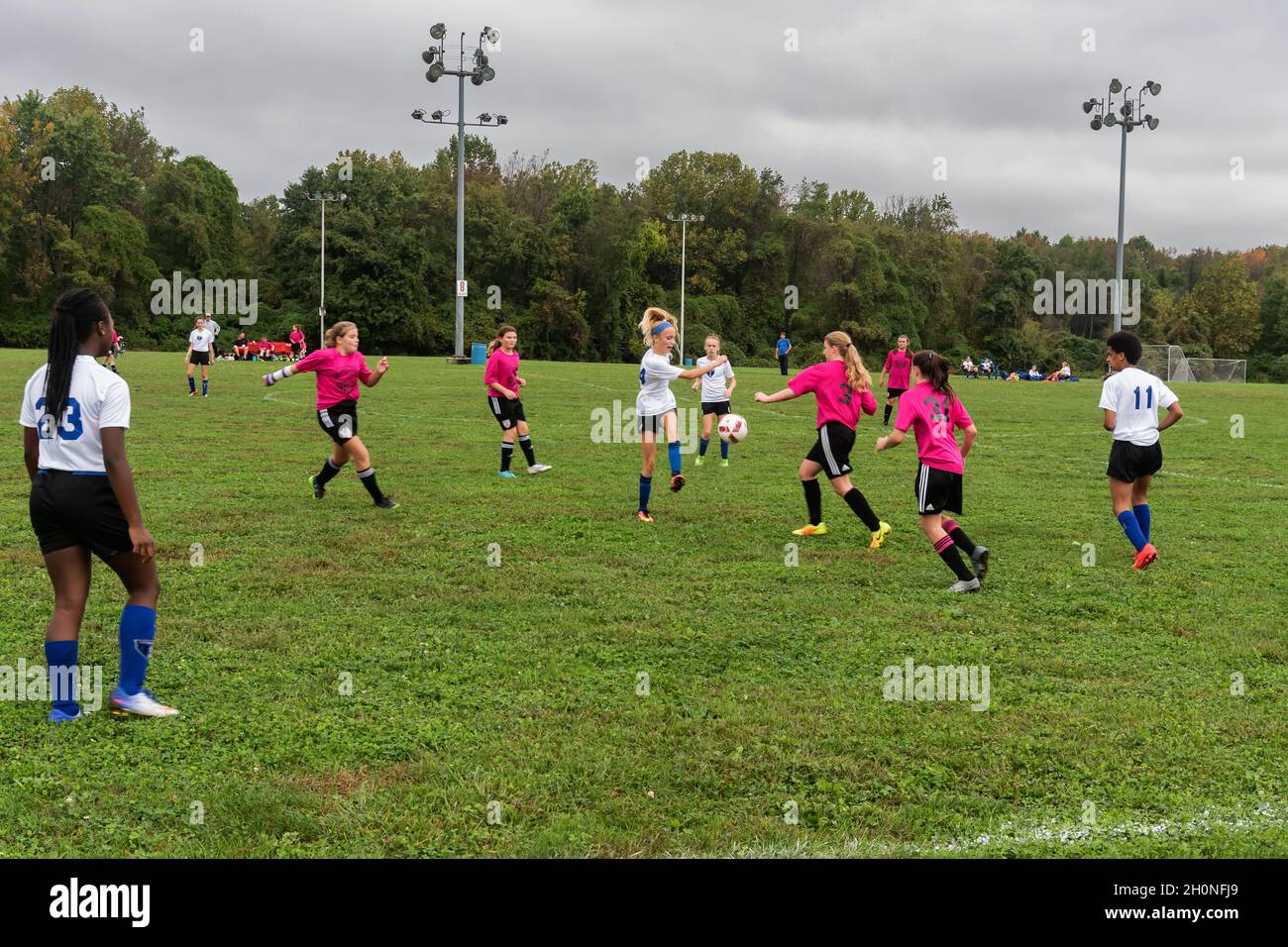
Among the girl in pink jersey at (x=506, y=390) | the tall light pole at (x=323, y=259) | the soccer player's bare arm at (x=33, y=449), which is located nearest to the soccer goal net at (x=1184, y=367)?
the tall light pole at (x=323, y=259)

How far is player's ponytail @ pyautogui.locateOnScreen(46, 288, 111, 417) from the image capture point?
486 cm

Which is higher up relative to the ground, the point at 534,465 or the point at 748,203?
the point at 748,203

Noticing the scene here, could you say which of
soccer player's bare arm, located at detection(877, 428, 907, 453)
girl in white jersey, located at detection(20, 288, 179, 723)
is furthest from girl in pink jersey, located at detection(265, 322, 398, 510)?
girl in white jersey, located at detection(20, 288, 179, 723)

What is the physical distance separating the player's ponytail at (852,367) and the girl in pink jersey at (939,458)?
1342 millimetres

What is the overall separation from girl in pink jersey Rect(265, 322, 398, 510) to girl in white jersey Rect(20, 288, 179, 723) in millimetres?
5932

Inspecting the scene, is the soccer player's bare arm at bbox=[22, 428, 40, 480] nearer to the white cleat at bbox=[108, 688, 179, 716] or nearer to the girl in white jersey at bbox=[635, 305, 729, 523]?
the white cleat at bbox=[108, 688, 179, 716]

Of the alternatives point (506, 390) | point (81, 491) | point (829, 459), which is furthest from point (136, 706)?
point (506, 390)

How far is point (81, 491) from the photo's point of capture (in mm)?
4914

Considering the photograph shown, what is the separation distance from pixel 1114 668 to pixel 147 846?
16.3ft

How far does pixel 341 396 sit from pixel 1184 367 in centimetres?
5219

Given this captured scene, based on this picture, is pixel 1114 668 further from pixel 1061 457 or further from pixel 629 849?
pixel 1061 457

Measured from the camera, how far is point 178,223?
6919 centimetres

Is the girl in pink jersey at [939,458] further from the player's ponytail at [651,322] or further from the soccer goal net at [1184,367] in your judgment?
the soccer goal net at [1184,367]

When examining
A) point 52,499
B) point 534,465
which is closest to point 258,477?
point 534,465
